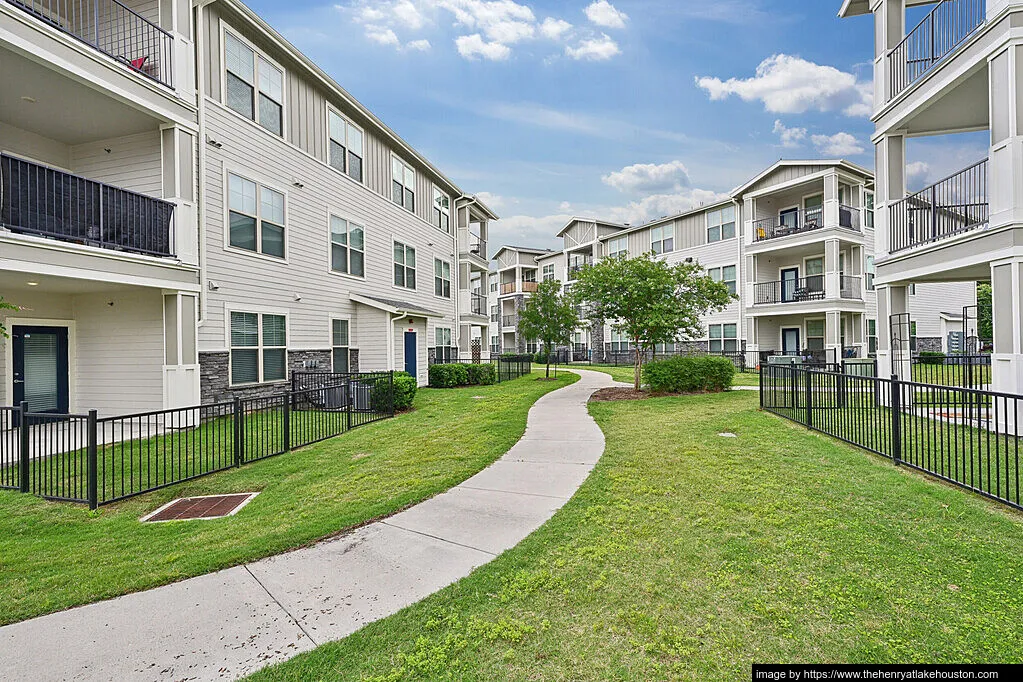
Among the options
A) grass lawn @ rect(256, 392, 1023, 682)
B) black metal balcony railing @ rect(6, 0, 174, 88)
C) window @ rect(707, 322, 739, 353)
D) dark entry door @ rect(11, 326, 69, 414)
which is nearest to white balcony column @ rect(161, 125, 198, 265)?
black metal balcony railing @ rect(6, 0, 174, 88)

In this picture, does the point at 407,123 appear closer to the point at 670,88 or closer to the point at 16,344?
the point at 670,88

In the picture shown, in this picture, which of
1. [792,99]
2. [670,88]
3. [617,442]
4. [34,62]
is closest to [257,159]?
[34,62]

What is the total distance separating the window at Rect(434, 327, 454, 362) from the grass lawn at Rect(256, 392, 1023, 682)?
1780 cm

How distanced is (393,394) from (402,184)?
11.0 meters

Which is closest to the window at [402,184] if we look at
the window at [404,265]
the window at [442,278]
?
the window at [404,265]

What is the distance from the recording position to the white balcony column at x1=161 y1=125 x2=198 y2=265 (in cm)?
1041

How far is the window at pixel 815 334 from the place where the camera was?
26.6 metres

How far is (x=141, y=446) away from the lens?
7391mm

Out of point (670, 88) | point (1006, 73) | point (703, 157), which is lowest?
point (1006, 73)

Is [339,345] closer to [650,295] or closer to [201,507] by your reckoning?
[650,295]

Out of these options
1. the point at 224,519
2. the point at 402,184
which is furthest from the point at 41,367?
the point at 402,184

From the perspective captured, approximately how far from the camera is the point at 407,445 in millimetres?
8734

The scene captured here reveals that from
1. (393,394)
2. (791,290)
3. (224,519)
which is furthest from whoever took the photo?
(791,290)

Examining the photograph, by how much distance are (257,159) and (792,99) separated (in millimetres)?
28732
